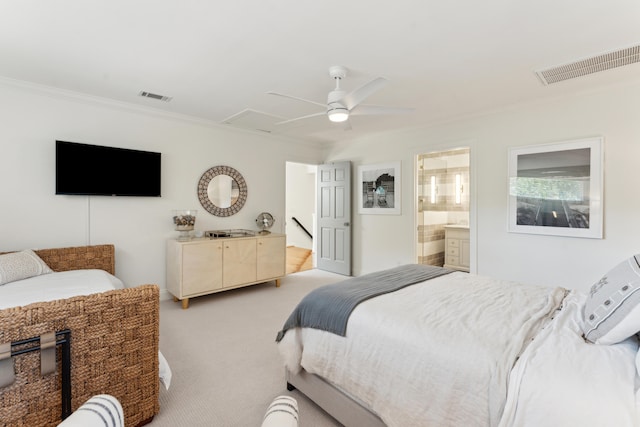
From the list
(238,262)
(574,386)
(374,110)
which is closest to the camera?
(574,386)

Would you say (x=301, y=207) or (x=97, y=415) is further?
(x=301, y=207)

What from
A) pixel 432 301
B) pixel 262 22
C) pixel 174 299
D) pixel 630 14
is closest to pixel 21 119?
pixel 174 299

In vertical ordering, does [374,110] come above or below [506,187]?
above

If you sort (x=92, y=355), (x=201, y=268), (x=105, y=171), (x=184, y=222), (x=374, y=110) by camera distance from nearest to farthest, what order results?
(x=92, y=355) < (x=374, y=110) < (x=105, y=171) < (x=201, y=268) < (x=184, y=222)

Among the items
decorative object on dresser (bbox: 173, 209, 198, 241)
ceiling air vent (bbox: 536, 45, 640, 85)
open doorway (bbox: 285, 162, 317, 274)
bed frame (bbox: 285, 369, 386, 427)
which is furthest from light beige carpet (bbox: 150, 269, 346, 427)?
open doorway (bbox: 285, 162, 317, 274)

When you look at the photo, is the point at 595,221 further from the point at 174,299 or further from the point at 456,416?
the point at 174,299

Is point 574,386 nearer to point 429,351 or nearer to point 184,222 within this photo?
point 429,351

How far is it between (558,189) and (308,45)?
3076mm

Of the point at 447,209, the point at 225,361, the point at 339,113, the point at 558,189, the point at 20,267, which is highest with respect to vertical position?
the point at 339,113

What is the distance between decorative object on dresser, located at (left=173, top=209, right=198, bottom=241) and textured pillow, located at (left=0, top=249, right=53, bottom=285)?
1.40 metres

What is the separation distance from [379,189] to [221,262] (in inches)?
108

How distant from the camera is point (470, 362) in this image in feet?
4.20

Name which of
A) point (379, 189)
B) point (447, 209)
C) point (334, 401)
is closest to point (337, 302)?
point (334, 401)

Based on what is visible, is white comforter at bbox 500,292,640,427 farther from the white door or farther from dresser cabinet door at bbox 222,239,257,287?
the white door
